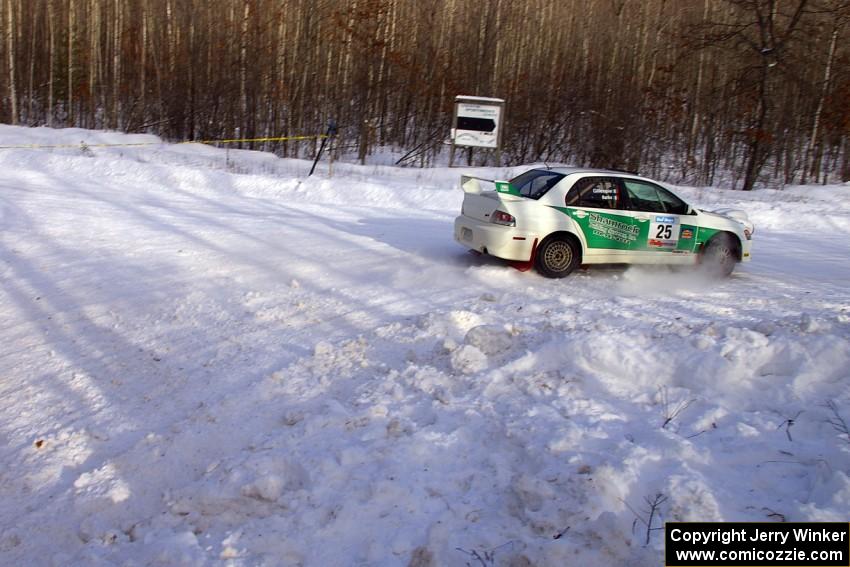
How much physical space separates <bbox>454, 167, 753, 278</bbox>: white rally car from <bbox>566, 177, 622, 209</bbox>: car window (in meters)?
0.01

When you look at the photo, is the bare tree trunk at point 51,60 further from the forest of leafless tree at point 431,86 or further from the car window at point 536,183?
the car window at point 536,183

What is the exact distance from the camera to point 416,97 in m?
32.0

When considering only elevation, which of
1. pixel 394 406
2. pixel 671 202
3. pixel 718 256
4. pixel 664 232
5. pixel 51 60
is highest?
pixel 51 60

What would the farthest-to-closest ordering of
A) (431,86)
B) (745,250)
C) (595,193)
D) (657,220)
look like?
1. (431,86)
2. (745,250)
3. (657,220)
4. (595,193)

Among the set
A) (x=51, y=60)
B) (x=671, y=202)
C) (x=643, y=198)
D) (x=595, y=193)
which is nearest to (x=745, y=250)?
(x=671, y=202)

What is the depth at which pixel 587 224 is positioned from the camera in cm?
959

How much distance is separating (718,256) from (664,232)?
3.33 ft

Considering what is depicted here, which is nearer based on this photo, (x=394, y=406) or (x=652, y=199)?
(x=394, y=406)

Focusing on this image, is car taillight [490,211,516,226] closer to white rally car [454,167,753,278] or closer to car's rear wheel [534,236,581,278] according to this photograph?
white rally car [454,167,753,278]

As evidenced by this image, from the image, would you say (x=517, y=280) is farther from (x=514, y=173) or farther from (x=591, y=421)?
(x=514, y=173)

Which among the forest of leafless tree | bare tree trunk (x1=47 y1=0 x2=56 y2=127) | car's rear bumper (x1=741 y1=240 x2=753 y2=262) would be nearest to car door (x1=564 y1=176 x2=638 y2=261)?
car's rear bumper (x1=741 y1=240 x2=753 y2=262)

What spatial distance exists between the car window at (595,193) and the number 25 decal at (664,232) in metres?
0.70

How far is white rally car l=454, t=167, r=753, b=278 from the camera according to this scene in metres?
9.40

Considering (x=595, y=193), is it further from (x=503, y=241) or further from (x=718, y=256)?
(x=718, y=256)
